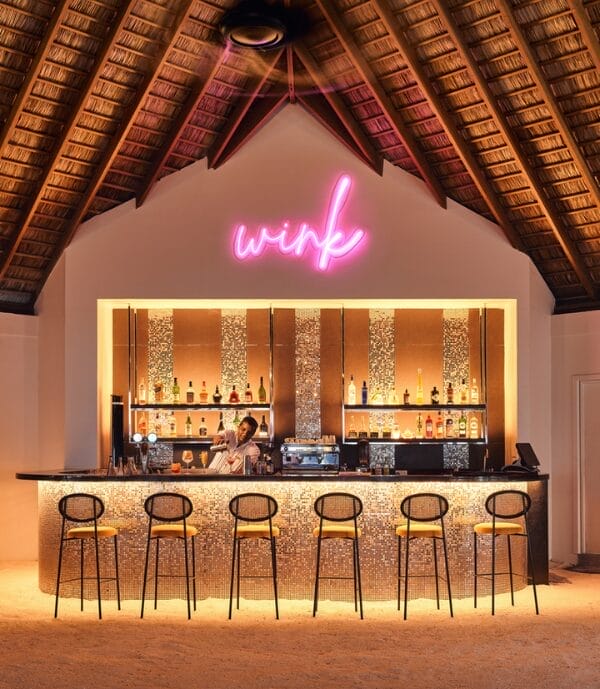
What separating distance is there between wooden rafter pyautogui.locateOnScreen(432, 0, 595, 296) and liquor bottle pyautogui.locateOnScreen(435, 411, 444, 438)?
2.16 m

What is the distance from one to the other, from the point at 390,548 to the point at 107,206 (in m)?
4.89

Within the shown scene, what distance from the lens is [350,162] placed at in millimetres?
10594

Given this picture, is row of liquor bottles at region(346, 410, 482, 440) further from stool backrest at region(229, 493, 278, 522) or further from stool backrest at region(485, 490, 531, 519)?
stool backrest at region(229, 493, 278, 522)

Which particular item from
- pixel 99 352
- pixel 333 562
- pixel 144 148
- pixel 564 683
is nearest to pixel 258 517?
pixel 333 562

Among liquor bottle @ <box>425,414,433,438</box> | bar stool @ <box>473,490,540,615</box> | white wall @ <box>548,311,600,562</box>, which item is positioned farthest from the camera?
liquor bottle @ <box>425,414,433,438</box>

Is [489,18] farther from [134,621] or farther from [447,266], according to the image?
[134,621]

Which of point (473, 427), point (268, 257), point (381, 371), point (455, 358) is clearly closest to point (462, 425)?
point (473, 427)

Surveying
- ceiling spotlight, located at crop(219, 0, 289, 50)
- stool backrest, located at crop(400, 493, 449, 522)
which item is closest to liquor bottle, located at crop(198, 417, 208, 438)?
stool backrest, located at crop(400, 493, 449, 522)

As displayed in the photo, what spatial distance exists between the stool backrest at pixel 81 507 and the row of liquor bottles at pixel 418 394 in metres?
3.92

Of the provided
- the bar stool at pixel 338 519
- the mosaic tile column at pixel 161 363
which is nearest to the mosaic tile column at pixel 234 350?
the mosaic tile column at pixel 161 363

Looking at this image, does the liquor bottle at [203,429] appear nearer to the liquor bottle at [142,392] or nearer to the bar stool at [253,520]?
→ the liquor bottle at [142,392]

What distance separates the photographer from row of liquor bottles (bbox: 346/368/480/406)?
437 inches

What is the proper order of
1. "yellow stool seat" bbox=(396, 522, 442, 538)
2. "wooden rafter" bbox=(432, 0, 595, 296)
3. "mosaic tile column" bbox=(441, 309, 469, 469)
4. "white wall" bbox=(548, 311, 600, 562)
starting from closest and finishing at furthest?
"yellow stool seat" bbox=(396, 522, 442, 538) < "wooden rafter" bbox=(432, 0, 595, 296) < "white wall" bbox=(548, 311, 600, 562) < "mosaic tile column" bbox=(441, 309, 469, 469)

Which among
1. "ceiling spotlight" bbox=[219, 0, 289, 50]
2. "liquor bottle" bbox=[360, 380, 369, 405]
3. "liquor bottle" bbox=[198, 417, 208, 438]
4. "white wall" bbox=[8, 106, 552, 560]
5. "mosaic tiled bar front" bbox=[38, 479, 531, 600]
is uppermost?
"ceiling spotlight" bbox=[219, 0, 289, 50]
